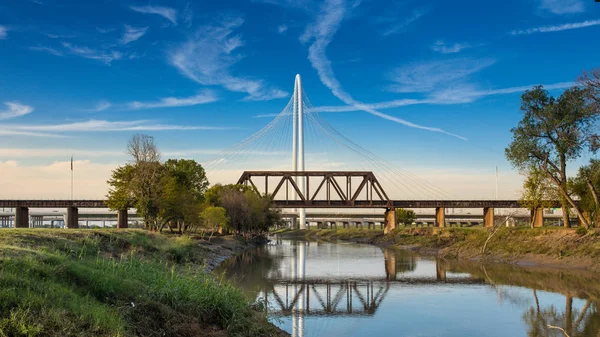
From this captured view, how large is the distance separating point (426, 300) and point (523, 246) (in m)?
26.8

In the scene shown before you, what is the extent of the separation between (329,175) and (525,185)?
6541cm

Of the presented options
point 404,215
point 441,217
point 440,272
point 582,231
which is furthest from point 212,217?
point 404,215

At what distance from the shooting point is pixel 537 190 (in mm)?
56188

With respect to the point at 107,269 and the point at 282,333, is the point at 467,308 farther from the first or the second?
the point at 107,269

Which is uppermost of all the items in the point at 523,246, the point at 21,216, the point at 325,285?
the point at 21,216

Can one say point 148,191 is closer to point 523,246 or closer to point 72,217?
point 523,246

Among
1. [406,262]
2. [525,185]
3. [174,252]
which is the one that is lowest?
[406,262]

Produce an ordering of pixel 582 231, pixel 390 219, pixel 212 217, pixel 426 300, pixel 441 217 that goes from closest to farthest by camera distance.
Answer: pixel 426 300 < pixel 582 231 < pixel 212 217 < pixel 441 217 < pixel 390 219

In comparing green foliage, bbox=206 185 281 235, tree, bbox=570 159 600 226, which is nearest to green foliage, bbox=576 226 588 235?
tree, bbox=570 159 600 226

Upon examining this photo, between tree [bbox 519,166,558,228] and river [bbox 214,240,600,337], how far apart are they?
13628 millimetres

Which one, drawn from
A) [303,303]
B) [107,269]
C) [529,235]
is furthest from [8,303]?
[529,235]

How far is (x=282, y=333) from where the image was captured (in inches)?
671

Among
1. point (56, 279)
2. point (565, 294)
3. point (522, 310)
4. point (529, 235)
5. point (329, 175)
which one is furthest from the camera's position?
point (329, 175)

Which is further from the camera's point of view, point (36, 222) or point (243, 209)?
point (36, 222)
